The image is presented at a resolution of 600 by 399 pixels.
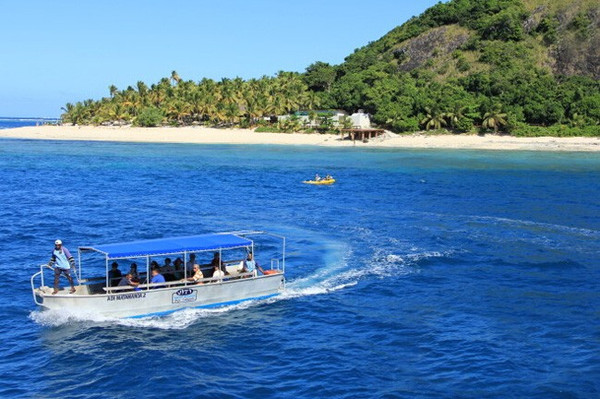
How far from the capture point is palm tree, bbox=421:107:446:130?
411 ft

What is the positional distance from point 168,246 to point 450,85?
122 meters

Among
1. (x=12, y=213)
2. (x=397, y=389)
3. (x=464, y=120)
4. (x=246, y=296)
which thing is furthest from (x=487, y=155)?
(x=397, y=389)

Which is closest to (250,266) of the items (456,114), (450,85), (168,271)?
(168,271)

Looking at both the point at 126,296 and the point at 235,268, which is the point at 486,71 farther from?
the point at 126,296

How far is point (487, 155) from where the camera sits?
10362cm

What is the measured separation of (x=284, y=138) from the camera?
135m

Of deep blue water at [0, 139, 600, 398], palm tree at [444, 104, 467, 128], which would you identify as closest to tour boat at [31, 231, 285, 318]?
deep blue water at [0, 139, 600, 398]

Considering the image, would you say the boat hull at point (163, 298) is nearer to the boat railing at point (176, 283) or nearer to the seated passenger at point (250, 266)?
the boat railing at point (176, 283)

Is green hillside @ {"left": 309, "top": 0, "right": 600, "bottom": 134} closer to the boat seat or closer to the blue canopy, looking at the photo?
the boat seat

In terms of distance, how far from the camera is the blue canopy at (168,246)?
25337 millimetres

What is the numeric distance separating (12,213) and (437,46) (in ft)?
489

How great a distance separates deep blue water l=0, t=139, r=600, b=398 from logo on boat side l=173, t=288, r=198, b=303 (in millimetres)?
682

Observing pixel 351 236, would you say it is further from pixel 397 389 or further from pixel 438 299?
pixel 397 389

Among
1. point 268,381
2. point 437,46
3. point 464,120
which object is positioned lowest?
point 268,381
